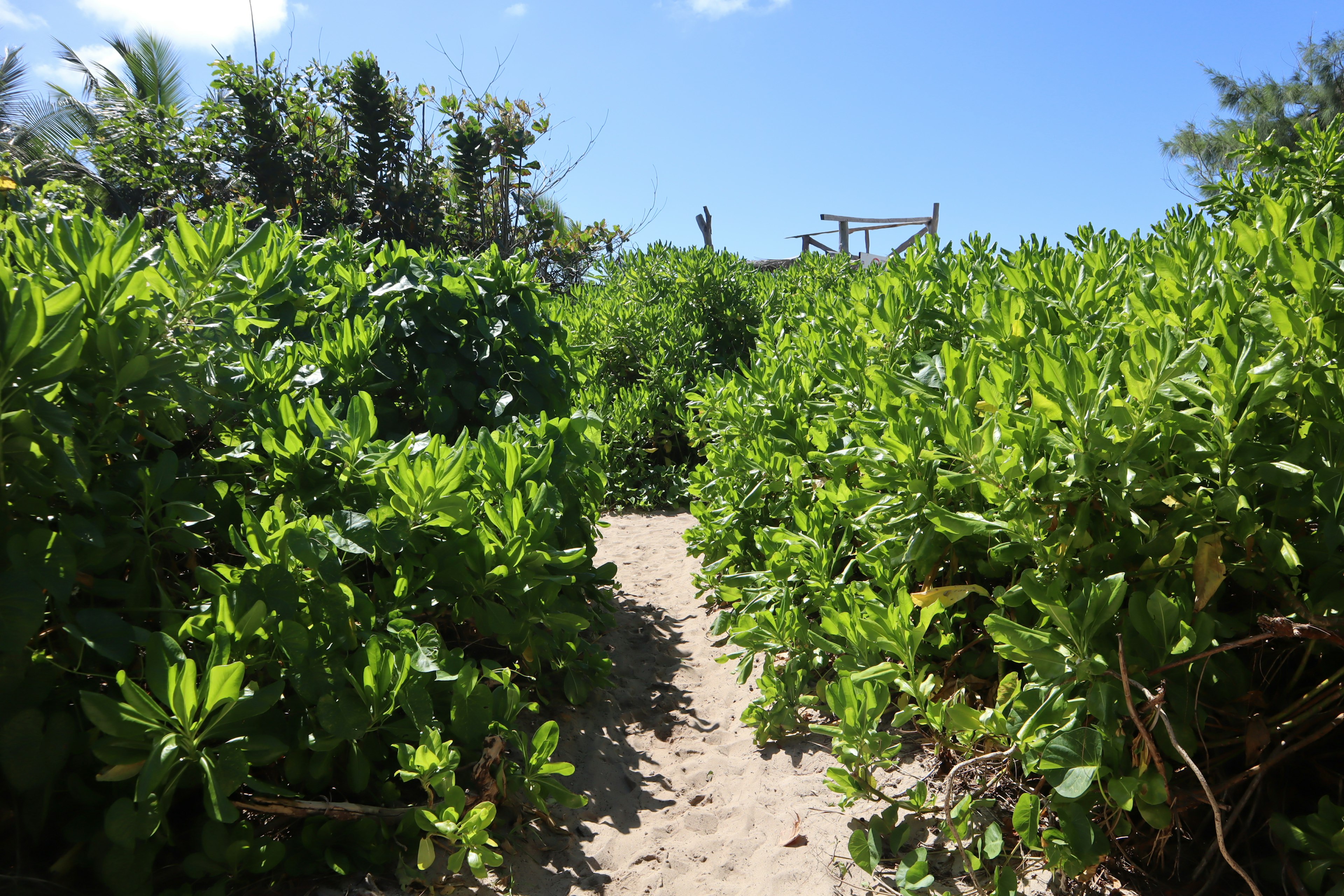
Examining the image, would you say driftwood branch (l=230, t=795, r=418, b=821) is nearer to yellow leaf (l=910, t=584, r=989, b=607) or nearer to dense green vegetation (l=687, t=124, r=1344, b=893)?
dense green vegetation (l=687, t=124, r=1344, b=893)

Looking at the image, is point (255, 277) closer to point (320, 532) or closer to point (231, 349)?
point (231, 349)

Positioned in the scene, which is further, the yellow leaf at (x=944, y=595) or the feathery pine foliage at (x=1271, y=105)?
the feathery pine foliage at (x=1271, y=105)

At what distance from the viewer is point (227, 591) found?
1.70m

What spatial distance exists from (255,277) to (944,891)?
2502 millimetres

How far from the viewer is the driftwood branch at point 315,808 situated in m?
1.73

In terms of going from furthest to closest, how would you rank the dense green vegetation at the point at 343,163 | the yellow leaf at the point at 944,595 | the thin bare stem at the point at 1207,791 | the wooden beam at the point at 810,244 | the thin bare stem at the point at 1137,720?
1. the wooden beam at the point at 810,244
2. the dense green vegetation at the point at 343,163
3. the yellow leaf at the point at 944,595
4. the thin bare stem at the point at 1137,720
5. the thin bare stem at the point at 1207,791

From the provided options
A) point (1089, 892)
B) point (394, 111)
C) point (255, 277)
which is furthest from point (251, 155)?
point (1089, 892)

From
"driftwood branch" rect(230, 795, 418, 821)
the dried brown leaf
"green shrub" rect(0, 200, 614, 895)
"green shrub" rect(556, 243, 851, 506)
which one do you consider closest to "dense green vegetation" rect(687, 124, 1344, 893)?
the dried brown leaf

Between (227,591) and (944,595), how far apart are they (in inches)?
70.3

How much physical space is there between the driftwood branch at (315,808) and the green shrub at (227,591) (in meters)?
0.01

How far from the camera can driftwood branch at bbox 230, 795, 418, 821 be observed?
173 cm

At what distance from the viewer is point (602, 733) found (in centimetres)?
287

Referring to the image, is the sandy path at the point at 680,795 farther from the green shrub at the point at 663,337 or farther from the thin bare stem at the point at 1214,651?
the green shrub at the point at 663,337

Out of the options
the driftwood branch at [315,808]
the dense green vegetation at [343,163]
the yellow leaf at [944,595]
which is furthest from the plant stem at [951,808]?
the dense green vegetation at [343,163]
